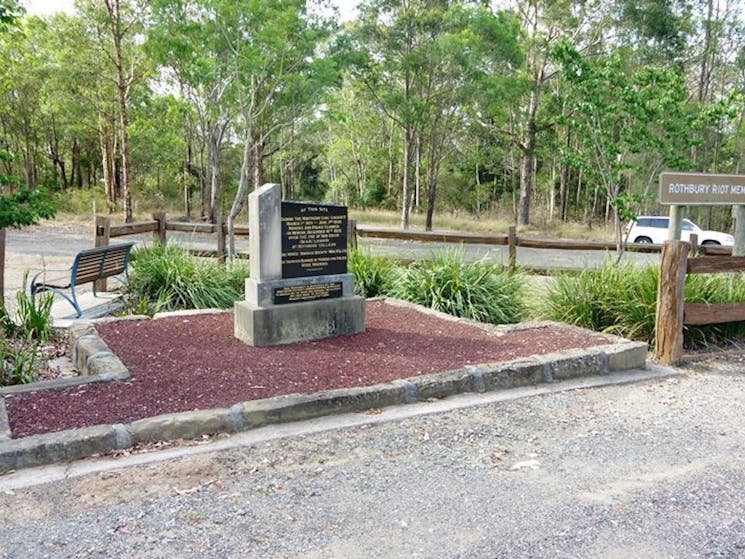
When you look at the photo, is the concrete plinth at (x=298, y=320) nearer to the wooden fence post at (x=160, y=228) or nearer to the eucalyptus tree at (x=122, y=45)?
the wooden fence post at (x=160, y=228)

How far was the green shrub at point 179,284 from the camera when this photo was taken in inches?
354

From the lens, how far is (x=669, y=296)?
636 centimetres

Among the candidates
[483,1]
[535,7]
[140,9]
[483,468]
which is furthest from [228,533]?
[535,7]

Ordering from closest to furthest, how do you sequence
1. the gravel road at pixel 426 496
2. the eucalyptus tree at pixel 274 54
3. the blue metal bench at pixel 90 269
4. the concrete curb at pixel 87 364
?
the gravel road at pixel 426 496, the concrete curb at pixel 87 364, the blue metal bench at pixel 90 269, the eucalyptus tree at pixel 274 54

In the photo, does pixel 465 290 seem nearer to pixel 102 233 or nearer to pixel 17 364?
pixel 17 364

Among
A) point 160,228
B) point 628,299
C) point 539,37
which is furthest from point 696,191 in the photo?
point 539,37

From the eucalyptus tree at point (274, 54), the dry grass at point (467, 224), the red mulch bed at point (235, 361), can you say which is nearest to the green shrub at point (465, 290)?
the red mulch bed at point (235, 361)

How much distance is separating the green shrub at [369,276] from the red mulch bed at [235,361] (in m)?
1.64

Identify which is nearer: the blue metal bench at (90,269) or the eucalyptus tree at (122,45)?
the blue metal bench at (90,269)

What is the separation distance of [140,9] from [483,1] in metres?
13.6

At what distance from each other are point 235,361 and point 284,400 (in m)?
1.25

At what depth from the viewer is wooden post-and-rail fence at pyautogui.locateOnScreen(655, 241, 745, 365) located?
6.32 meters

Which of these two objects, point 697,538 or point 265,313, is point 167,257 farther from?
point 697,538

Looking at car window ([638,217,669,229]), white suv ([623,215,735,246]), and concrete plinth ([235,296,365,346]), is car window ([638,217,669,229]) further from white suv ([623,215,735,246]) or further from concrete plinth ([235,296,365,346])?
concrete plinth ([235,296,365,346])
